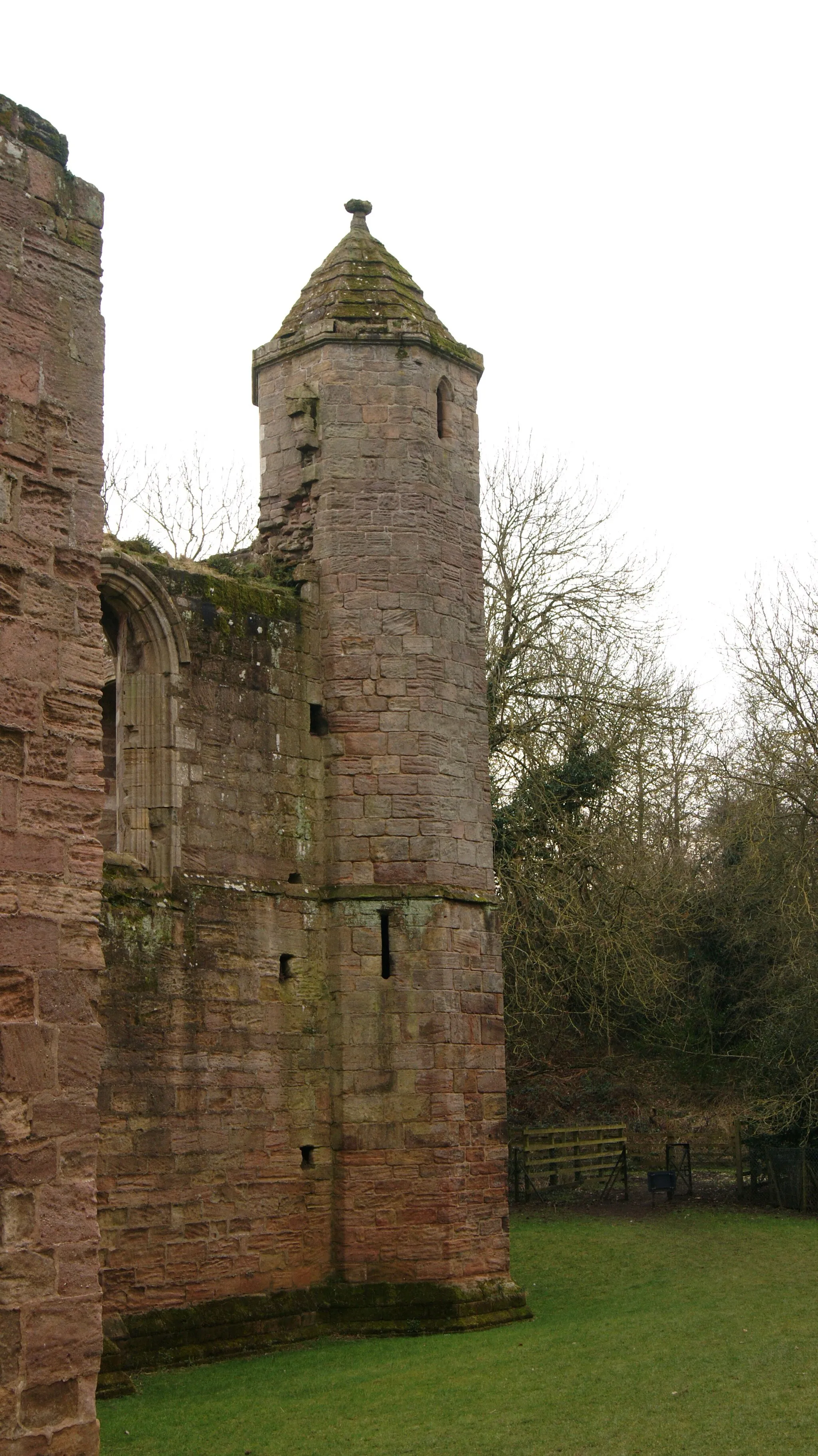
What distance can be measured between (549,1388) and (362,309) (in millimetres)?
9021

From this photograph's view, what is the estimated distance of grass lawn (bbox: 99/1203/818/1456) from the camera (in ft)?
29.3

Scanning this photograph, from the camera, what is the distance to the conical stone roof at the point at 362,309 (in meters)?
14.0

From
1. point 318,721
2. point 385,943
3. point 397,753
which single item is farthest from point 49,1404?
point 318,721

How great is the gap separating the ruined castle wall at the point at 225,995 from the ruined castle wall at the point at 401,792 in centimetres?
26

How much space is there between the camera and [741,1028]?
27.0m

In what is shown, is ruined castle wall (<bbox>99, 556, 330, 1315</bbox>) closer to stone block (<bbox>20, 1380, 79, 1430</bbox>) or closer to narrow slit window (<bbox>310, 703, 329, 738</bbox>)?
narrow slit window (<bbox>310, 703, 329, 738</bbox>)

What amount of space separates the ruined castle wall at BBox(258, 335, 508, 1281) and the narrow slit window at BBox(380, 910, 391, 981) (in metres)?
0.02

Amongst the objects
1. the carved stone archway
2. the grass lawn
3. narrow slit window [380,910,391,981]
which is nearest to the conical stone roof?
the carved stone archway

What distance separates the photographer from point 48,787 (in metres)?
5.76

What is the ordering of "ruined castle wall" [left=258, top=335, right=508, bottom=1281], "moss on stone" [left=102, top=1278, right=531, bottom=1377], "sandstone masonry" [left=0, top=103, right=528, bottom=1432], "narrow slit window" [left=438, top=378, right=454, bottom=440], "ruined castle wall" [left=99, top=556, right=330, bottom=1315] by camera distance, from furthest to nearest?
"narrow slit window" [left=438, top=378, right=454, bottom=440], "ruined castle wall" [left=258, top=335, right=508, bottom=1281], "sandstone masonry" [left=0, top=103, right=528, bottom=1432], "ruined castle wall" [left=99, top=556, right=330, bottom=1315], "moss on stone" [left=102, top=1278, right=531, bottom=1377]

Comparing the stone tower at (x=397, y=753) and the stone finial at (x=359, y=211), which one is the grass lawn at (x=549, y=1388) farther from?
the stone finial at (x=359, y=211)

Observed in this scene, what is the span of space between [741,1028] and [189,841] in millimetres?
17307

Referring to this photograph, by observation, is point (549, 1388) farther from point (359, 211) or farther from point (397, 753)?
point (359, 211)

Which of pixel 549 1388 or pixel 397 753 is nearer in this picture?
pixel 549 1388
